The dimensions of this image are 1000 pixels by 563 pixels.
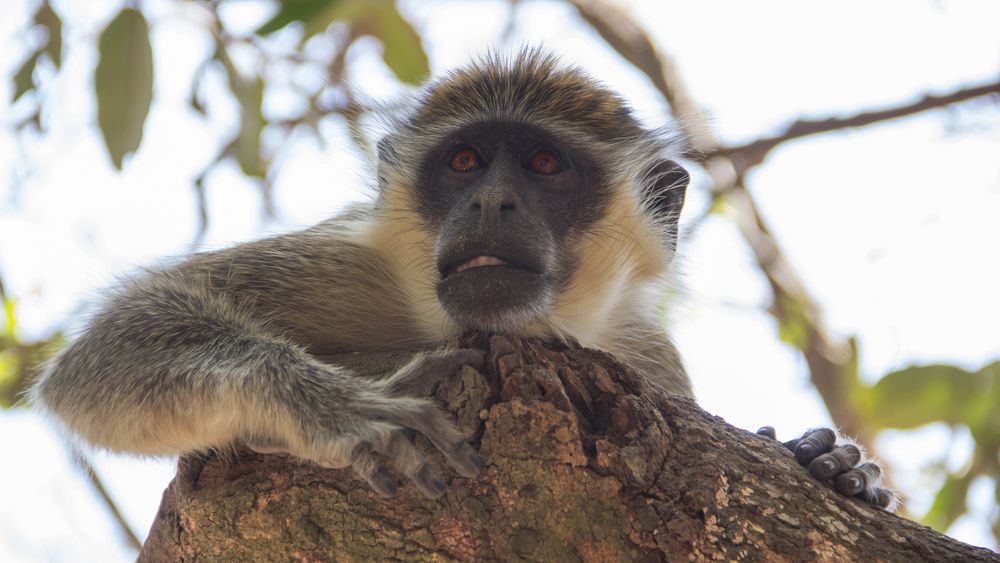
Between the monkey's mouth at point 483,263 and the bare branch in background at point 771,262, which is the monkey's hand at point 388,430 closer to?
the monkey's mouth at point 483,263

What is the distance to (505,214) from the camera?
13.6 ft

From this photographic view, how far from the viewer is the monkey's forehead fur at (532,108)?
5.23 m

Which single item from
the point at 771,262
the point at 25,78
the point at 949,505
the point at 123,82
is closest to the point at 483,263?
the point at 123,82

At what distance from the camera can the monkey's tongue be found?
416 centimetres

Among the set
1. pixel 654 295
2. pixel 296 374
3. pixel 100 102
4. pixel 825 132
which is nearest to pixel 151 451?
pixel 296 374

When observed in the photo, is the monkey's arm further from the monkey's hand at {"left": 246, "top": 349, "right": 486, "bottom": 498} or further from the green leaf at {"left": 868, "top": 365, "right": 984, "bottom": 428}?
the green leaf at {"left": 868, "top": 365, "right": 984, "bottom": 428}

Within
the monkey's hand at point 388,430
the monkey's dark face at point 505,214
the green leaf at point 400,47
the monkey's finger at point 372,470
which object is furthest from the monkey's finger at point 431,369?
the green leaf at point 400,47

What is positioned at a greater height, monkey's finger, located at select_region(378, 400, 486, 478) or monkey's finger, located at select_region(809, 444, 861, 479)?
monkey's finger, located at select_region(809, 444, 861, 479)

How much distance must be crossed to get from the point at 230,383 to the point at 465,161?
1.59 m

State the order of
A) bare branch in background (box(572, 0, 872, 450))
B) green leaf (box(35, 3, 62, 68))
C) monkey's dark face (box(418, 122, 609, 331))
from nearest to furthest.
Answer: monkey's dark face (box(418, 122, 609, 331)) < green leaf (box(35, 3, 62, 68)) < bare branch in background (box(572, 0, 872, 450))

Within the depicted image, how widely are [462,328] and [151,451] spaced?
139 centimetres

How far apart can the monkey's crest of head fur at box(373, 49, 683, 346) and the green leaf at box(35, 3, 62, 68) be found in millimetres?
2306

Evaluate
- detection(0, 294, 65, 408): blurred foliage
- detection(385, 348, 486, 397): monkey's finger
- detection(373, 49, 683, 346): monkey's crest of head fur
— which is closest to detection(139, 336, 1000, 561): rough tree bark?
detection(385, 348, 486, 397): monkey's finger

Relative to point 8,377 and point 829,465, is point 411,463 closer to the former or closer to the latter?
Answer: point 829,465
